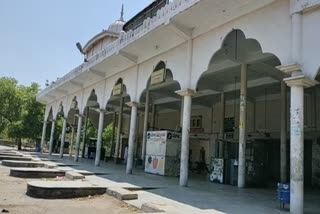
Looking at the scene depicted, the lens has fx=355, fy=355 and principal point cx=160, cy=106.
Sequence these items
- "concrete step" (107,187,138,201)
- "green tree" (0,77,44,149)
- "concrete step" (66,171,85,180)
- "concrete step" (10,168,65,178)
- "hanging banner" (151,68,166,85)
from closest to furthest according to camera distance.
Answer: "concrete step" (107,187,138,201), "concrete step" (66,171,85,180), "concrete step" (10,168,65,178), "hanging banner" (151,68,166,85), "green tree" (0,77,44,149)

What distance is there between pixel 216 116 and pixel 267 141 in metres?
4.98

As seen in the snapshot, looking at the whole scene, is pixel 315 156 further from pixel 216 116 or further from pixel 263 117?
pixel 216 116

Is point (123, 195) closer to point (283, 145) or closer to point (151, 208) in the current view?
point (151, 208)

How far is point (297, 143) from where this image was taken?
28.1 ft

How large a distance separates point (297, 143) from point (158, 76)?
7832 mm

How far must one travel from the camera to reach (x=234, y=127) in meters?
22.0

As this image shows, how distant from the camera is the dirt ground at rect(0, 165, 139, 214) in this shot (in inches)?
301

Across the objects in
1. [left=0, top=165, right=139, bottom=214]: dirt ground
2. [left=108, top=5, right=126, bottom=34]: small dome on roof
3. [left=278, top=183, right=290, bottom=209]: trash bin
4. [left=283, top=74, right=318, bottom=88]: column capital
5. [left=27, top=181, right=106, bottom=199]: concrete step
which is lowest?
[left=0, top=165, right=139, bottom=214]: dirt ground

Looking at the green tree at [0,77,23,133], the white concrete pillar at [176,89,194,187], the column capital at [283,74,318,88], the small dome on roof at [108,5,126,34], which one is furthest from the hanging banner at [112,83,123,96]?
the green tree at [0,77,23,133]

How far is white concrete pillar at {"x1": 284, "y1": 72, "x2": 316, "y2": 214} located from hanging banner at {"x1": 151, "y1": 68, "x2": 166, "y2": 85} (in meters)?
6.94

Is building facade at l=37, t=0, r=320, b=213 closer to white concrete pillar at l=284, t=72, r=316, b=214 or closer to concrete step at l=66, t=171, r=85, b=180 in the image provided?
white concrete pillar at l=284, t=72, r=316, b=214

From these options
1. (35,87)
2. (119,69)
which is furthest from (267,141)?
(35,87)

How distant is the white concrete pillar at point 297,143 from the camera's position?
841 cm

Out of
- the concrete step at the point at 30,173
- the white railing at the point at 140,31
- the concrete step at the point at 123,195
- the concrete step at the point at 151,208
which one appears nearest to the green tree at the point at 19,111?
the white railing at the point at 140,31
